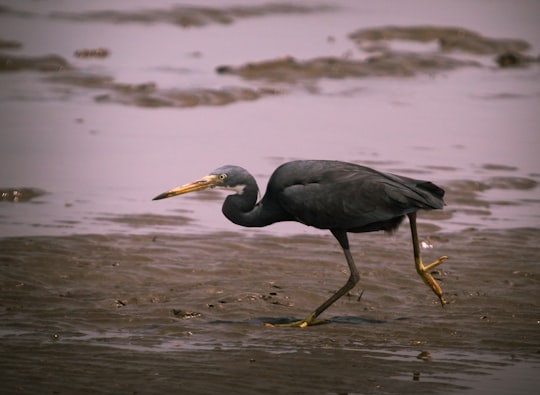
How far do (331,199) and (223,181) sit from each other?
85 cm

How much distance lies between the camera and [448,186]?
13.4 meters

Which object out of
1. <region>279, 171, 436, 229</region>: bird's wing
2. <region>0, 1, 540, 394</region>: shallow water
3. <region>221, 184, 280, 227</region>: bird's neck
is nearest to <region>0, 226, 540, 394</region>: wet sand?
<region>0, 1, 540, 394</region>: shallow water

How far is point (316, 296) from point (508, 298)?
1.49 meters

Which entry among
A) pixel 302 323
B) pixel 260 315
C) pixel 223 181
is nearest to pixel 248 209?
pixel 223 181

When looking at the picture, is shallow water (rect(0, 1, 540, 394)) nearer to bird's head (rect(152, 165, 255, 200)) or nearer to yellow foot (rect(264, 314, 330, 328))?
yellow foot (rect(264, 314, 330, 328))

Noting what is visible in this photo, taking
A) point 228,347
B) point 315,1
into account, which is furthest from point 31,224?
point 315,1

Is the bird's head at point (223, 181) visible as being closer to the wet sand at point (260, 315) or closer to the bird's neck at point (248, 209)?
the bird's neck at point (248, 209)

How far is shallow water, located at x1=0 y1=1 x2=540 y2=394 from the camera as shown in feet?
26.7

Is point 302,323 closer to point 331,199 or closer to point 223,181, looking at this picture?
point 331,199

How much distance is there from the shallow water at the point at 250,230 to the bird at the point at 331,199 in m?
0.66

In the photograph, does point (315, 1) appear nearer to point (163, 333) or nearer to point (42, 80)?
point (42, 80)

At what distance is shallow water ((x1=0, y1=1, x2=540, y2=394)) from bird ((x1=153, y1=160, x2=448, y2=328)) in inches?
26.0

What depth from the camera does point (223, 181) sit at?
9406 millimetres

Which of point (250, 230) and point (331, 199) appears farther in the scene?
point (250, 230)
